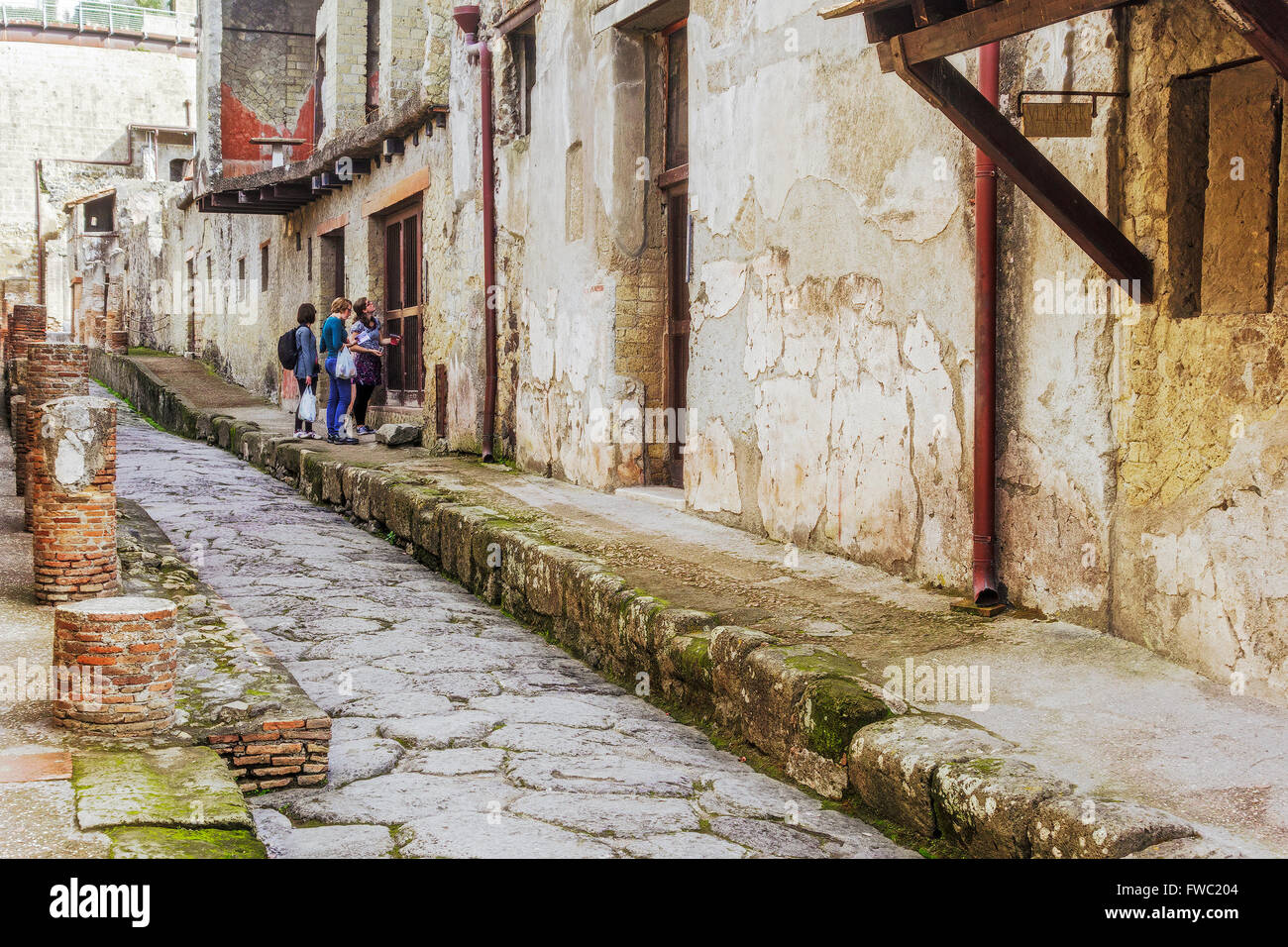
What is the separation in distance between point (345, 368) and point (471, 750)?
26.9 feet

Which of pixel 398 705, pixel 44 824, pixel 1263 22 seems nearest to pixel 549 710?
pixel 398 705

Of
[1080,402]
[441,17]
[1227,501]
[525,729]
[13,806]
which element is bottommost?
[525,729]

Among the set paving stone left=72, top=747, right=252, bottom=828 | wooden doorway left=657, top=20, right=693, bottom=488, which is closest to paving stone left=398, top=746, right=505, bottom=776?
paving stone left=72, top=747, right=252, bottom=828

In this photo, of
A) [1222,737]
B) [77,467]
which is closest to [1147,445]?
[1222,737]

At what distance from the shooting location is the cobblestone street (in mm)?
3234

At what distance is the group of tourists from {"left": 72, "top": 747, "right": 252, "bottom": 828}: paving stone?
8448mm

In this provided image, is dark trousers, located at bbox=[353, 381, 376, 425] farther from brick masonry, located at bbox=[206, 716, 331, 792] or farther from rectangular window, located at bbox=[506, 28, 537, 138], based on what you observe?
brick masonry, located at bbox=[206, 716, 331, 792]

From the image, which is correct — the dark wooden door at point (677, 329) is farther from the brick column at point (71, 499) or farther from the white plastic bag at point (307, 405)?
the white plastic bag at point (307, 405)

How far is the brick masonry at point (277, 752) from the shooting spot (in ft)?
11.4

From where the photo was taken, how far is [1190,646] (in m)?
3.65

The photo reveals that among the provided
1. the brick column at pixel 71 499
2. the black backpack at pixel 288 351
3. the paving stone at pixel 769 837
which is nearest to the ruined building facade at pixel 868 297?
the paving stone at pixel 769 837

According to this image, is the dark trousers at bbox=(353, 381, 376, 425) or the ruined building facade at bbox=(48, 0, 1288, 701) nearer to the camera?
the ruined building facade at bbox=(48, 0, 1288, 701)

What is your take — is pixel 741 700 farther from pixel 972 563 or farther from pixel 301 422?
pixel 301 422

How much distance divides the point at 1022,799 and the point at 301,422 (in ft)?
33.9
